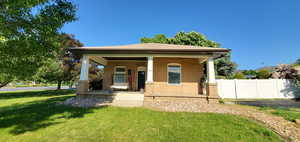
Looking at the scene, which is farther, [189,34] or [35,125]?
[189,34]

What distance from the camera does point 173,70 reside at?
1039 centimetres

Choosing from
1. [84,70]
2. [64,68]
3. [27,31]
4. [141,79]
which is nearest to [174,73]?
[141,79]

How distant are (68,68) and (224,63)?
79.5 feet

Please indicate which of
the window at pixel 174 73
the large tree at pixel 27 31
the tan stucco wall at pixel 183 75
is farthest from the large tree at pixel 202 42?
the large tree at pixel 27 31

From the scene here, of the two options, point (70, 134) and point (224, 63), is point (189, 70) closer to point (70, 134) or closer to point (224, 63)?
point (70, 134)

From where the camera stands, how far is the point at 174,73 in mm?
10375

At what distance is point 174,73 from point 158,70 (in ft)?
4.43

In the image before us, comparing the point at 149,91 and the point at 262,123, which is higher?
the point at 149,91

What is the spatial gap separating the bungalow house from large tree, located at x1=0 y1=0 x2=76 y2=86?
11.6 feet

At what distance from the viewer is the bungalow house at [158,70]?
7727mm

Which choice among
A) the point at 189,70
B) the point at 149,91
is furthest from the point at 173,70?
the point at 149,91

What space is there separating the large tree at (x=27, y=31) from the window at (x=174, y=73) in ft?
24.8

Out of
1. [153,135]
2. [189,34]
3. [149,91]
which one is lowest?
[153,135]

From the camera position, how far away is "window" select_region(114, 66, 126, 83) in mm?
11391
